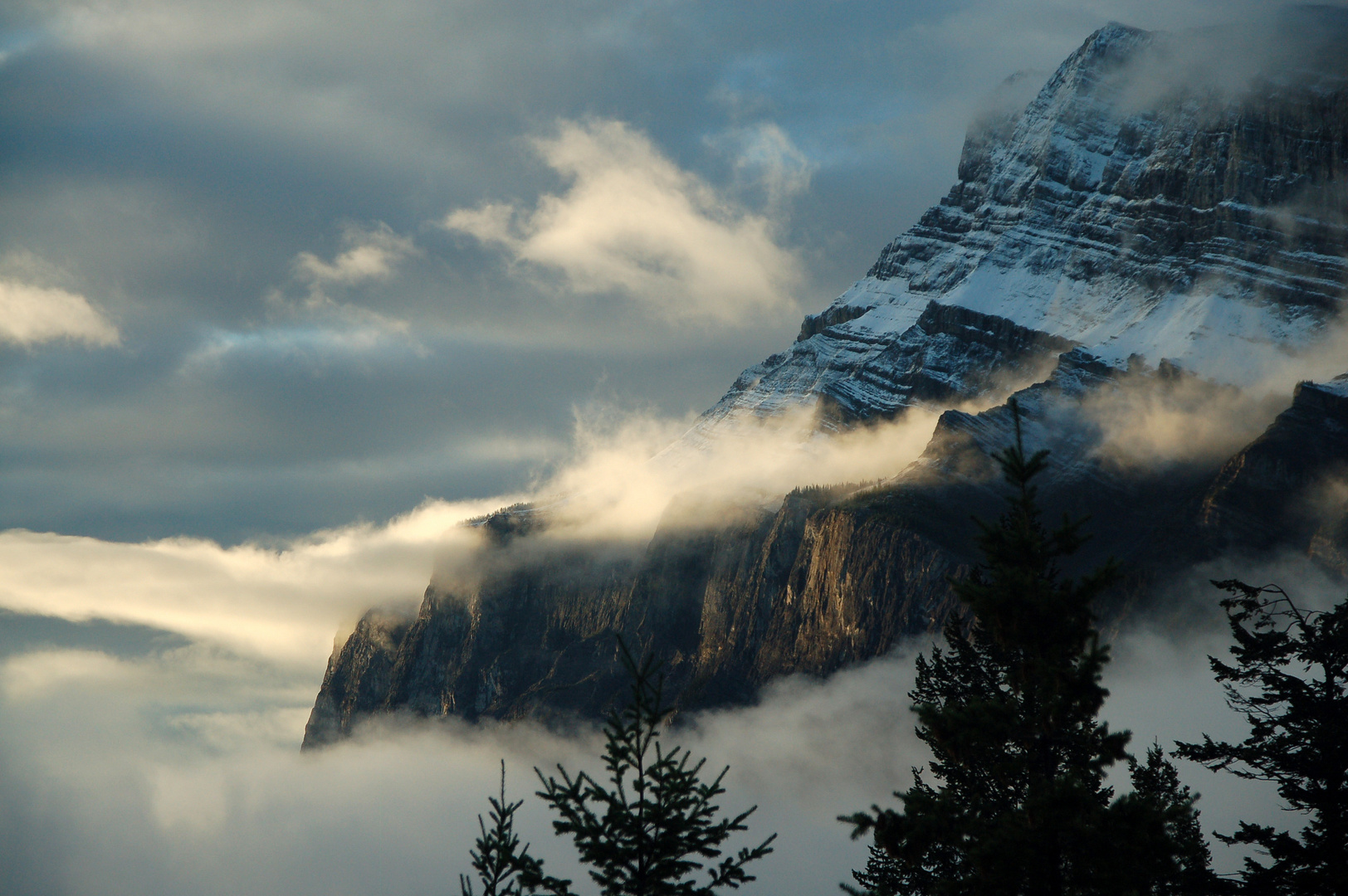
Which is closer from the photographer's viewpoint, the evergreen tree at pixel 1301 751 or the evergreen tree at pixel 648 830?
the evergreen tree at pixel 648 830

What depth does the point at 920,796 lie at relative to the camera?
32.2 metres

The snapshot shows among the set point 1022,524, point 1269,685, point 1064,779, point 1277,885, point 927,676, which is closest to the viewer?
point 1064,779

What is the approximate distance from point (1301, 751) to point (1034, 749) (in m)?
11.5

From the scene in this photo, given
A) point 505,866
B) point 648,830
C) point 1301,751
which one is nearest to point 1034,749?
point 648,830

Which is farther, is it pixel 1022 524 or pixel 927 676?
pixel 927 676

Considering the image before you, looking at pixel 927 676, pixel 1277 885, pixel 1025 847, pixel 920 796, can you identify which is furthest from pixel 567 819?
pixel 927 676

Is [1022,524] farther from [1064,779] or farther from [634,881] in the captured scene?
[634,881]

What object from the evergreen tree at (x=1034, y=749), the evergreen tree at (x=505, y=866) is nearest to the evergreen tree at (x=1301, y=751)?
the evergreen tree at (x=1034, y=749)

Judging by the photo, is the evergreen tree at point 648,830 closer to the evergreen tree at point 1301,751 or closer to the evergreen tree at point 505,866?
the evergreen tree at point 505,866

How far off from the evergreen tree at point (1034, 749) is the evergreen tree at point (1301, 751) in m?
7.83

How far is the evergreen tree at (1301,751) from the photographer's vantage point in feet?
123

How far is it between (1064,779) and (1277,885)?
1233 cm

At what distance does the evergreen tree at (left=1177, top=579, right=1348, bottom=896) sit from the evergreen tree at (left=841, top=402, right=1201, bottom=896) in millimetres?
7832

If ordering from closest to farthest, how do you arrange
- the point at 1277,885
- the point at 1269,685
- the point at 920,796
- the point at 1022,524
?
the point at 920,796, the point at 1022,524, the point at 1277,885, the point at 1269,685
